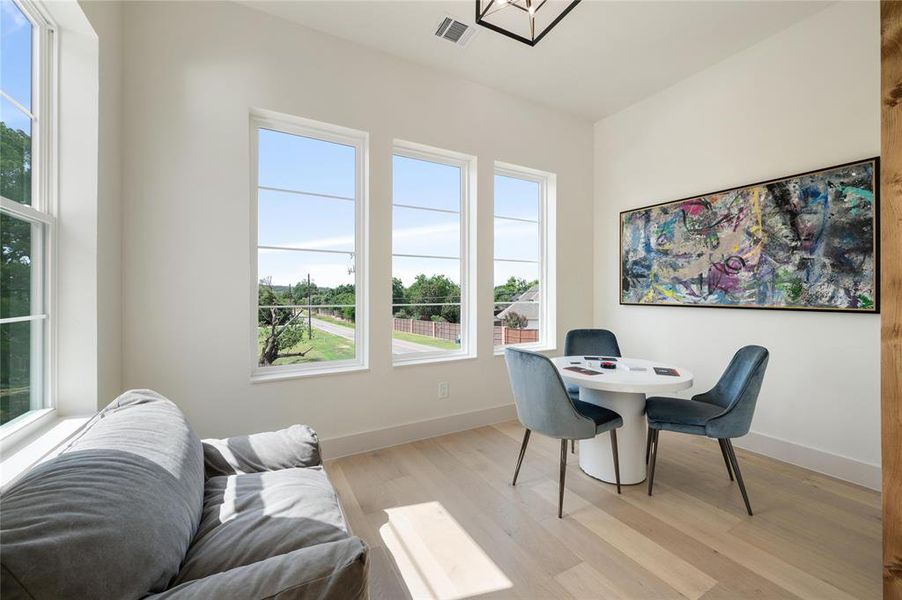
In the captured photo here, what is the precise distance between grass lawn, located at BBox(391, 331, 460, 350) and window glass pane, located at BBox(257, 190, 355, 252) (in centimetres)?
80

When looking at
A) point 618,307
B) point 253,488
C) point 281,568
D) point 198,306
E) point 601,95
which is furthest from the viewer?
point 618,307

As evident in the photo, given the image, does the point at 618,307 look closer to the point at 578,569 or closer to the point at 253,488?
the point at 578,569

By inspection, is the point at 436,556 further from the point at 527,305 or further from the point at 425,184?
the point at 425,184

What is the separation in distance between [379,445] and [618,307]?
2690 mm

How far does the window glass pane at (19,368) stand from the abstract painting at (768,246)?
4182 millimetres

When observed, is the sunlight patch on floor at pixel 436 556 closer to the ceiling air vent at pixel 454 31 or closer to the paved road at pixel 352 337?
the paved road at pixel 352 337

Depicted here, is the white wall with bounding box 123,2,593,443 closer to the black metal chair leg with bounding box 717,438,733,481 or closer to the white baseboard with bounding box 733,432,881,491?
the black metal chair leg with bounding box 717,438,733,481

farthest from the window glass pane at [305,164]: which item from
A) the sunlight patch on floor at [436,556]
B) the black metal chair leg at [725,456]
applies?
the black metal chair leg at [725,456]

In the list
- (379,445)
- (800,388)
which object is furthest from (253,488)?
(800,388)

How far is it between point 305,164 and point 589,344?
8.80ft

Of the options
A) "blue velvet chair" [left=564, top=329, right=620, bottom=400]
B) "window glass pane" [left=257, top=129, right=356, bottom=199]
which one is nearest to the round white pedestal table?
"blue velvet chair" [left=564, top=329, right=620, bottom=400]

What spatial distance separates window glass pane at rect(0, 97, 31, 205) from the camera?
1.47 metres

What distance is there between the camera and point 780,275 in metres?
2.83

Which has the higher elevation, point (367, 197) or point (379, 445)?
point (367, 197)
